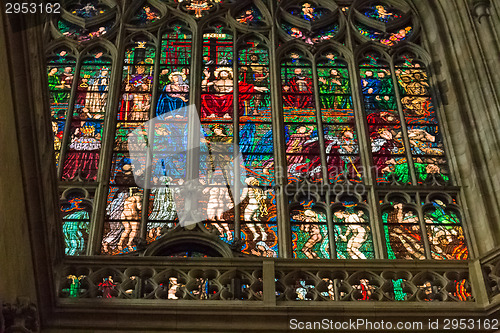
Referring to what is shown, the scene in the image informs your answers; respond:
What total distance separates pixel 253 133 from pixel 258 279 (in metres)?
2.90

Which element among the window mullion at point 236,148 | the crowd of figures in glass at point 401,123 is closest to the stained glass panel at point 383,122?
the crowd of figures in glass at point 401,123

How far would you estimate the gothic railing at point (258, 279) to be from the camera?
31.0 feet

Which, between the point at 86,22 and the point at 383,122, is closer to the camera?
the point at 383,122

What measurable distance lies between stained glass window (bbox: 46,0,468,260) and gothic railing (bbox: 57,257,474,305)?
0.11m

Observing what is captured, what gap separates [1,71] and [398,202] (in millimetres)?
5798

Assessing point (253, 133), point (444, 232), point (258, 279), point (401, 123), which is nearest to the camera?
point (258, 279)

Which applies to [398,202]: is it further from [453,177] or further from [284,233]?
[284,233]

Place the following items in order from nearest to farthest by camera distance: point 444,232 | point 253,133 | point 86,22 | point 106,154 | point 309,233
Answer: point 309,233 < point 444,232 < point 106,154 < point 253,133 < point 86,22

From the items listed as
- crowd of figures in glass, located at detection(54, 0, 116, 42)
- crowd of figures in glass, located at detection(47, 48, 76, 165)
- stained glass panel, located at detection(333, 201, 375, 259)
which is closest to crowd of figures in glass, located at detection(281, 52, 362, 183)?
stained glass panel, located at detection(333, 201, 375, 259)

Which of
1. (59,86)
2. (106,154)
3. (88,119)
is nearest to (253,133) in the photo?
(106,154)

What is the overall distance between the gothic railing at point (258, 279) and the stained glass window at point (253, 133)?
106 millimetres

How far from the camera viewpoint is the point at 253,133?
1195 cm

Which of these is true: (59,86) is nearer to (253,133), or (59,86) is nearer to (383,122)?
(253,133)

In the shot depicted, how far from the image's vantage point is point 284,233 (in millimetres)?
10602
